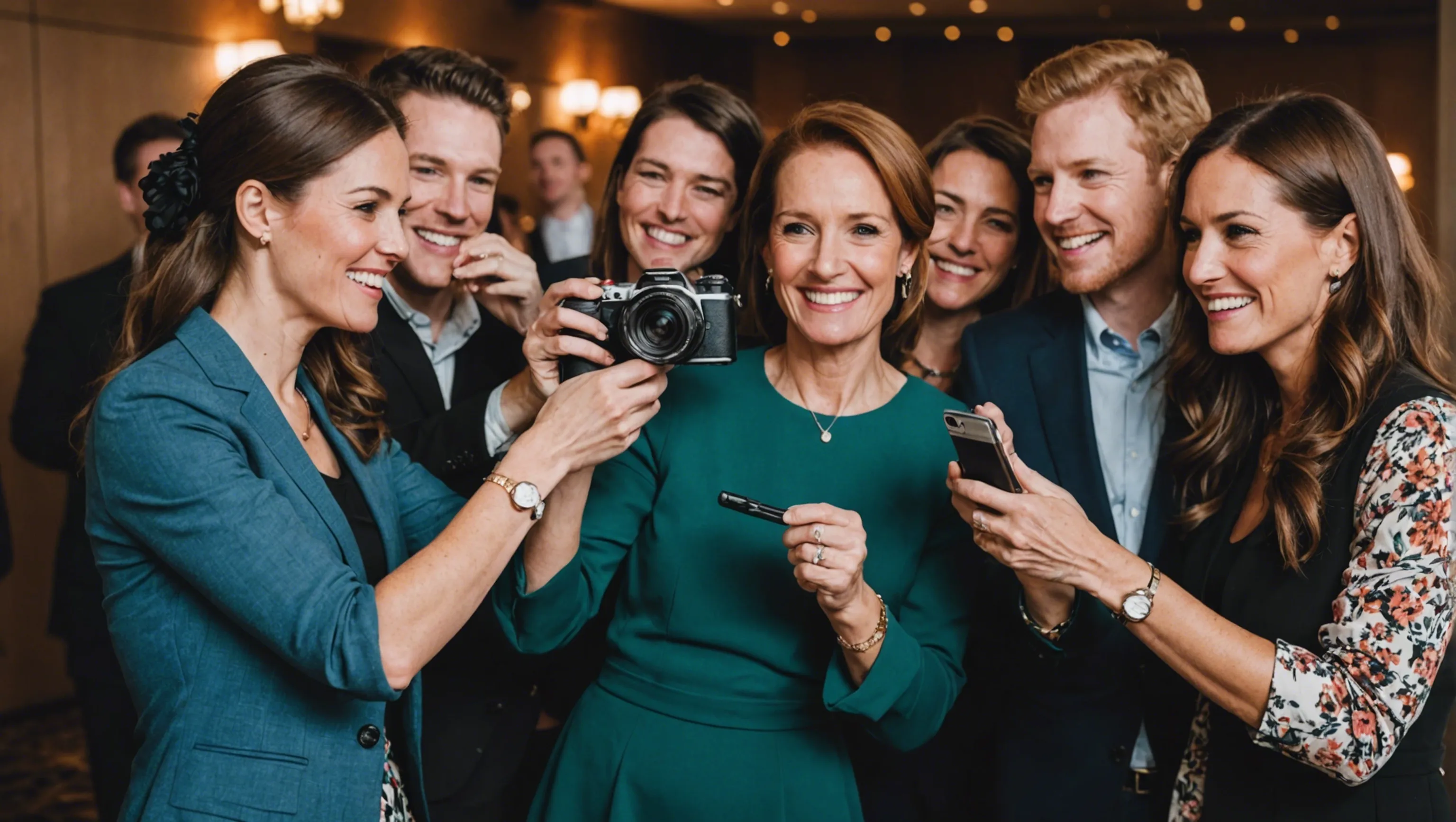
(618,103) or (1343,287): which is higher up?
(618,103)

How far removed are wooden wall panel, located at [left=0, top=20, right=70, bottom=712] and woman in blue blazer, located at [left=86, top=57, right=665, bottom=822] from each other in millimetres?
3884

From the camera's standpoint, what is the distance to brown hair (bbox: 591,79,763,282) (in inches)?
98.7

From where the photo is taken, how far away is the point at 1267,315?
5.91ft

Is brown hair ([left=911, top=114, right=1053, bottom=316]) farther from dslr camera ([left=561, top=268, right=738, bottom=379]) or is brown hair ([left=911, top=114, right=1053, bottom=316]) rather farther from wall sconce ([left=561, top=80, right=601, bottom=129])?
wall sconce ([left=561, top=80, right=601, bottom=129])

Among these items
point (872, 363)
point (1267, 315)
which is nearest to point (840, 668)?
point (872, 363)

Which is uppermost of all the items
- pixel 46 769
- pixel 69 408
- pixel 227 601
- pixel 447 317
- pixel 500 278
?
pixel 500 278

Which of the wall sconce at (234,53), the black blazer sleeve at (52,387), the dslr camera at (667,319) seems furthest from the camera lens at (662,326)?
the wall sconce at (234,53)

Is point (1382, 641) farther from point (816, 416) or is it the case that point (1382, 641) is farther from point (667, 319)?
point (667, 319)

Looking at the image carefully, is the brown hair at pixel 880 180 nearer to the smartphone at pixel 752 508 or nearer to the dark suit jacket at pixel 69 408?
the smartphone at pixel 752 508

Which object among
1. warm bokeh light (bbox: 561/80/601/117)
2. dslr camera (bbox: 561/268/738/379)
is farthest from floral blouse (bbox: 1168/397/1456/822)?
warm bokeh light (bbox: 561/80/601/117)

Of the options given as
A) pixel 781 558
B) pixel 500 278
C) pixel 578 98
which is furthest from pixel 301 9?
pixel 781 558

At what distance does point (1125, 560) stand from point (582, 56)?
28.1ft

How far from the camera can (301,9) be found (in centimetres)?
626

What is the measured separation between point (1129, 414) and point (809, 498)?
75cm
